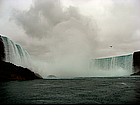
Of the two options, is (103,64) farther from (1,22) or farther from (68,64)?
(1,22)

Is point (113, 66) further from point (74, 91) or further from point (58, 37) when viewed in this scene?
point (58, 37)

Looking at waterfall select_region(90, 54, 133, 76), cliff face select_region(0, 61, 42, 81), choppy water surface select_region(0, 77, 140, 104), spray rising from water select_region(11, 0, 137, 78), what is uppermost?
spray rising from water select_region(11, 0, 137, 78)

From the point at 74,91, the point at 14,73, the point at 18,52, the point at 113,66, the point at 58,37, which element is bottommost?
the point at 74,91

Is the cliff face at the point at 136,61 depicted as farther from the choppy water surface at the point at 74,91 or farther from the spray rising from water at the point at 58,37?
the spray rising from water at the point at 58,37

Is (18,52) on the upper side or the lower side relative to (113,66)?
upper

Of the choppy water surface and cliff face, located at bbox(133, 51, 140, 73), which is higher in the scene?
cliff face, located at bbox(133, 51, 140, 73)

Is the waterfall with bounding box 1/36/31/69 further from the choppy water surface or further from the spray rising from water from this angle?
the choppy water surface

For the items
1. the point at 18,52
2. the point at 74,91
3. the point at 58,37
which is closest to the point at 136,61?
the point at 74,91

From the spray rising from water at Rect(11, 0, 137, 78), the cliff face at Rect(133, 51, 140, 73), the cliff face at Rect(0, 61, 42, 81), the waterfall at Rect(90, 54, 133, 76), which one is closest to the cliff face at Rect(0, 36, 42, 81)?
the cliff face at Rect(0, 61, 42, 81)
